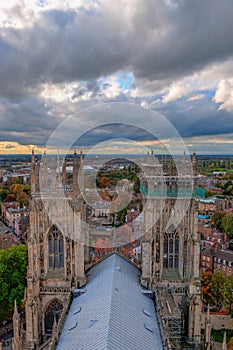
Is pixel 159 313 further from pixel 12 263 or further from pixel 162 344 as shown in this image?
pixel 12 263

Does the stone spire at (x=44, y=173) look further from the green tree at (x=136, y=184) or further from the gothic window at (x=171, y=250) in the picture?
the green tree at (x=136, y=184)

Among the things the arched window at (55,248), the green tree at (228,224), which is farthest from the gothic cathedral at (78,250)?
the green tree at (228,224)

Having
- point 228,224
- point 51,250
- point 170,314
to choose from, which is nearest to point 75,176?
point 51,250

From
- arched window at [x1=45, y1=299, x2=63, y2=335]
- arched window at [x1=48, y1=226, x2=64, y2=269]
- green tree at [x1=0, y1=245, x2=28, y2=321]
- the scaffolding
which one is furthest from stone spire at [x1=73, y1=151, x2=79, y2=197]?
green tree at [x1=0, y1=245, x2=28, y2=321]

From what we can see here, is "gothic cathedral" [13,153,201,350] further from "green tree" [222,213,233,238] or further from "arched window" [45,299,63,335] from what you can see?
"green tree" [222,213,233,238]

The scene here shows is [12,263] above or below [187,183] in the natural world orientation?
below

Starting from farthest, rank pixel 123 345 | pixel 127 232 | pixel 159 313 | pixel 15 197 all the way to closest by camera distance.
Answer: pixel 15 197 < pixel 127 232 < pixel 159 313 < pixel 123 345

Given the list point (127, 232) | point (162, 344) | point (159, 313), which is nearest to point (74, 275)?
point (159, 313)
